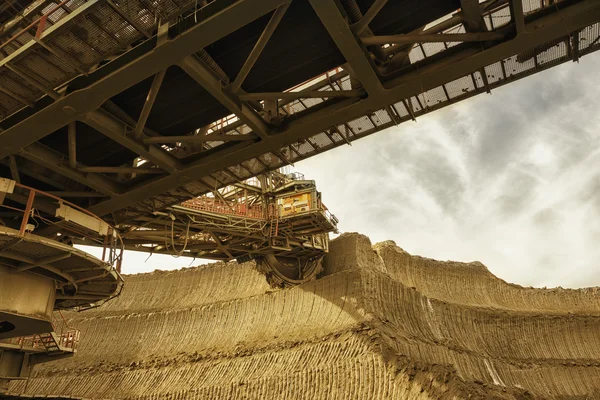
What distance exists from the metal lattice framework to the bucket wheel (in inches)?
469

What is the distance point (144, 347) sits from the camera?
3136 centimetres

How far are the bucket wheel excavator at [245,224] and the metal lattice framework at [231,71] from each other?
6.45 meters

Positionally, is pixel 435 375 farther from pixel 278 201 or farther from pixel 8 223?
pixel 8 223

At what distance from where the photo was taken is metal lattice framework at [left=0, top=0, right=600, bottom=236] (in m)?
8.72

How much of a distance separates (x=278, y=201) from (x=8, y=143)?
40.4ft

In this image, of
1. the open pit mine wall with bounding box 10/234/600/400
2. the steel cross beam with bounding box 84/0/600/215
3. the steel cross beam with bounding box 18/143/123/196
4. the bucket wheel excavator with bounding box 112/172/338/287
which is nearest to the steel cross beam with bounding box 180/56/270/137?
the steel cross beam with bounding box 84/0/600/215

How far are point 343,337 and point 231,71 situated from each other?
1428 centimetres

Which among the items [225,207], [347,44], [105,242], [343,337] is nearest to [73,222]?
[105,242]

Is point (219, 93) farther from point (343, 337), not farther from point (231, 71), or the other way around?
point (343, 337)

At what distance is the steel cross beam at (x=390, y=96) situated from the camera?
8609mm

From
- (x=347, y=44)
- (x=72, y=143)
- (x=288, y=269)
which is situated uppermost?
(x=288, y=269)

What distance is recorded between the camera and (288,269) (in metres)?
25.6

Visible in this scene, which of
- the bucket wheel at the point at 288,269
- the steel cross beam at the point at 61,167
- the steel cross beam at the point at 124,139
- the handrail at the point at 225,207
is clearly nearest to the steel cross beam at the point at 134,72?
the steel cross beam at the point at 124,139

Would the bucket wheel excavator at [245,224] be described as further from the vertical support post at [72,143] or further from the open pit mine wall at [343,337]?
A: the vertical support post at [72,143]
